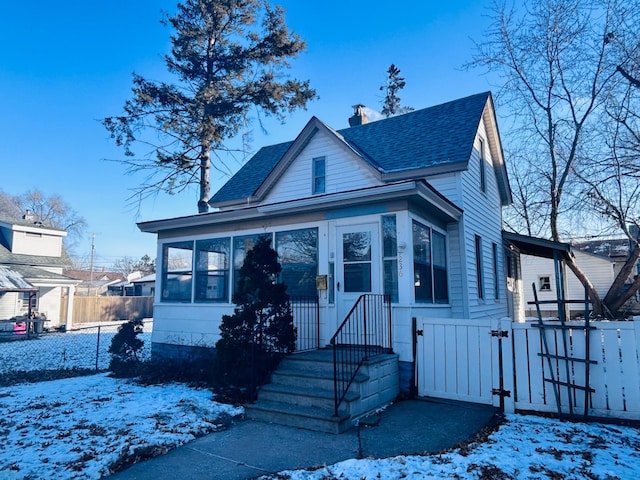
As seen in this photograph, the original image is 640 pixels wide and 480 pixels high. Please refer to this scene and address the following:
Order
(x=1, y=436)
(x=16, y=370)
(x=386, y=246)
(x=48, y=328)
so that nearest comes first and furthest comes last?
(x=1, y=436)
(x=386, y=246)
(x=16, y=370)
(x=48, y=328)

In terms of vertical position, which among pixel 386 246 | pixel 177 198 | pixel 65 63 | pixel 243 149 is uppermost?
pixel 65 63

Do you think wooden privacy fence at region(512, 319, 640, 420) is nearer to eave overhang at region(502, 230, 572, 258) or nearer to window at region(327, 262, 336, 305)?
window at region(327, 262, 336, 305)

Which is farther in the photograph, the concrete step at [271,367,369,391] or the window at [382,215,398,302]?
the window at [382,215,398,302]

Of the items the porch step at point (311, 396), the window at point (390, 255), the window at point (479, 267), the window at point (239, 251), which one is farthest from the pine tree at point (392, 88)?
the porch step at point (311, 396)

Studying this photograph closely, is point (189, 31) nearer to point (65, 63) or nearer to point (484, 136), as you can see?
point (65, 63)

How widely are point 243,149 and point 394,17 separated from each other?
8.83 m

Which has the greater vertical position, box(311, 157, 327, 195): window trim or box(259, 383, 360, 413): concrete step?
box(311, 157, 327, 195): window trim

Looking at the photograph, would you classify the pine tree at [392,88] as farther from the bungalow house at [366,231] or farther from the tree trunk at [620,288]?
the tree trunk at [620,288]

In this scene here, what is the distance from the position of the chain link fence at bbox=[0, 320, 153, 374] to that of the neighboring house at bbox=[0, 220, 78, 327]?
368cm

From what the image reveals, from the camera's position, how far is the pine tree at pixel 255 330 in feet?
21.4

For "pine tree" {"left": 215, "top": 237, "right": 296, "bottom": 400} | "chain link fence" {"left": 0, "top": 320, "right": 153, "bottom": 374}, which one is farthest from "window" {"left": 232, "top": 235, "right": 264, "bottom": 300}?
"chain link fence" {"left": 0, "top": 320, "right": 153, "bottom": 374}

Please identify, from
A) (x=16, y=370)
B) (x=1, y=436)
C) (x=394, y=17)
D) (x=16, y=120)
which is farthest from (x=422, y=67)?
(x=16, y=120)

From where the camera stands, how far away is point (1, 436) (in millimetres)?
4863

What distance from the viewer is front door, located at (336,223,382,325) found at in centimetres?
731
